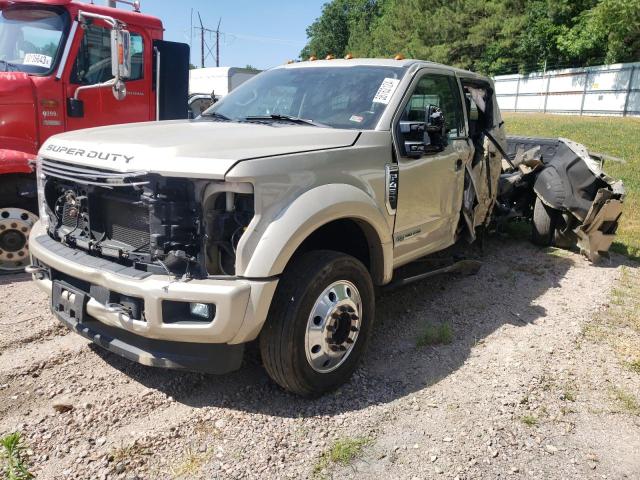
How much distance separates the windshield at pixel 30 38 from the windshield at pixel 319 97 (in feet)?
7.46

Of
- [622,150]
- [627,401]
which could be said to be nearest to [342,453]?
[627,401]

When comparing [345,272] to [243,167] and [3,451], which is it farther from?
[3,451]

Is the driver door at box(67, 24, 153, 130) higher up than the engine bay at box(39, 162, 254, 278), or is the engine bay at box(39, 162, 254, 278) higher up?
the driver door at box(67, 24, 153, 130)

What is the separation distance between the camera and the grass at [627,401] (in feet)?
11.6

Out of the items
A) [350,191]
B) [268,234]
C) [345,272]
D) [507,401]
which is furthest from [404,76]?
[507,401]

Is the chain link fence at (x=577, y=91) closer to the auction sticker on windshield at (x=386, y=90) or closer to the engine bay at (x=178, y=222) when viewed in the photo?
the auction sticker on windshield at (x=386, y=90)

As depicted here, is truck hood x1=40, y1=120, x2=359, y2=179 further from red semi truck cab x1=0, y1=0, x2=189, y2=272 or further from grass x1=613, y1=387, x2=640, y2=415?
grass x1=613, y1=387, x2=640, y2=415

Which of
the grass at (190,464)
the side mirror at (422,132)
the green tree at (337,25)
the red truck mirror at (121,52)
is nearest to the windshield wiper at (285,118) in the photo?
the side mirror at (422,132)

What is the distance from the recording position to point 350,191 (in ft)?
11.4

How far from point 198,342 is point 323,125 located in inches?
69.7

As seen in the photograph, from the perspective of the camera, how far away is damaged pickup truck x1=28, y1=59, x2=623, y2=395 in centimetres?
291

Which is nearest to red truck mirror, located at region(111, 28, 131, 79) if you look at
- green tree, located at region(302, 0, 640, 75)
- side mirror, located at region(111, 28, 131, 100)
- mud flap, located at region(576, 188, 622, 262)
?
side mirror, located at region(111, 28, 131, 100)

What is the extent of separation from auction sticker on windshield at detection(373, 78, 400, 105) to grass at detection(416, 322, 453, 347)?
70.0 inches

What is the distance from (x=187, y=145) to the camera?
303 centimetres
